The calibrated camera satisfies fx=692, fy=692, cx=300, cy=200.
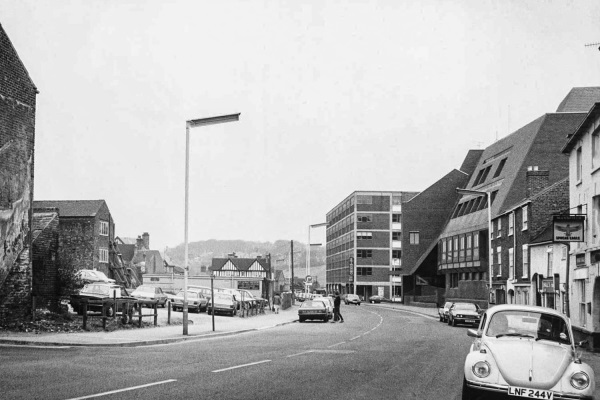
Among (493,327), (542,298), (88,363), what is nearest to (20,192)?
(88,363)

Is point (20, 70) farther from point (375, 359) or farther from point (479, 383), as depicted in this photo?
point (479, 383)

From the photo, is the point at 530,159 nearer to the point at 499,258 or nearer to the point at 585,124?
the point at 499,258

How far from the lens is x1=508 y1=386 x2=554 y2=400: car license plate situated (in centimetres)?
950

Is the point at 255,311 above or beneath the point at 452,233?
beneath

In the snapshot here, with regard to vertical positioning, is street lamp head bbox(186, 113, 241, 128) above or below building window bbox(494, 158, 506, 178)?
below

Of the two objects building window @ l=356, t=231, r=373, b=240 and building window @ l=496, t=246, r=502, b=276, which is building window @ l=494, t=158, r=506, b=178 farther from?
building window @ l=356, t=231, r=373, b=240

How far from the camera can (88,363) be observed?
14.6 m

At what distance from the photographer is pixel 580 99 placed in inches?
2822

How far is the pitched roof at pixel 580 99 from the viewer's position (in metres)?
71.2

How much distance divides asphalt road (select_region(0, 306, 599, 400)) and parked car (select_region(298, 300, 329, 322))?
20802mm

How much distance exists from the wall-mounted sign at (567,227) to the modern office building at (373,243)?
9368 cm

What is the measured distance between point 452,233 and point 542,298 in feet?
125

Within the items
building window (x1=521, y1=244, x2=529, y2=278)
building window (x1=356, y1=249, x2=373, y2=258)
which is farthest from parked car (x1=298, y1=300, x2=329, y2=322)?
building window (x1=356, y1=249, x2=373, y2=258)

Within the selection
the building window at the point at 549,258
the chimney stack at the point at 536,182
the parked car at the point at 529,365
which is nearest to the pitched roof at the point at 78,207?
the chimney stack at the point at 536,182
